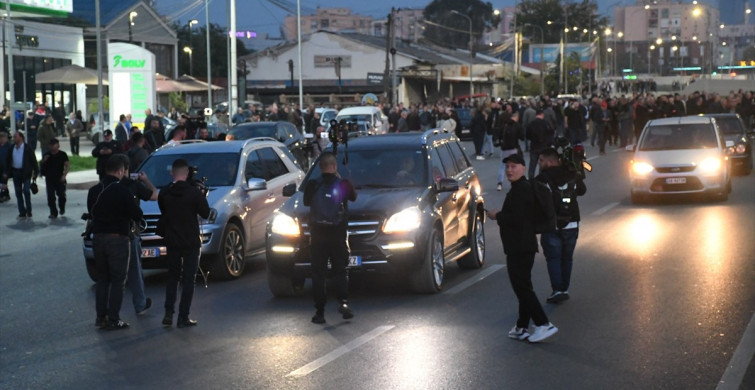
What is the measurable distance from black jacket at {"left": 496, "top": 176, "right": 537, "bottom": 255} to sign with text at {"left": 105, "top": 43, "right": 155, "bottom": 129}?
32.6 meters

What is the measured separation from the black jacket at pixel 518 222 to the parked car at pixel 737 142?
20.0 meters

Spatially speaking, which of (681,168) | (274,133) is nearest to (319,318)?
(681,168)

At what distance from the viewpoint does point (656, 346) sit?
30.9 ft

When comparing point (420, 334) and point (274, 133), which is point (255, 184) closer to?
point (420, 334)

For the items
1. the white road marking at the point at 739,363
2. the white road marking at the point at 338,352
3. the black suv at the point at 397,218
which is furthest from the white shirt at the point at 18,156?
the white road marking at the point at 739,363

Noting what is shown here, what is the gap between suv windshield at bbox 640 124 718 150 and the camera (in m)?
22.8

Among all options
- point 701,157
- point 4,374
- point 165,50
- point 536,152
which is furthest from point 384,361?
point 165,50

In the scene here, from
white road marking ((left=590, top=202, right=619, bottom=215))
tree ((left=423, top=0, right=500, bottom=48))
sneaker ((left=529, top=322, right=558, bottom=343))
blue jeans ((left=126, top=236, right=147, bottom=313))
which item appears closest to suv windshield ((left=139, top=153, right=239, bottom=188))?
blue jeans ((left=126, top=236, right=147, bottom=313))

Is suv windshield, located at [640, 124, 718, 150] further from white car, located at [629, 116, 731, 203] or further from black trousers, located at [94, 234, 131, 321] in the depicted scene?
black trousers, located at [94, 234, 131, 321]

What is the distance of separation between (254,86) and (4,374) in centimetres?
8320

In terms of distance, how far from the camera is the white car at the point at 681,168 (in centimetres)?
2181

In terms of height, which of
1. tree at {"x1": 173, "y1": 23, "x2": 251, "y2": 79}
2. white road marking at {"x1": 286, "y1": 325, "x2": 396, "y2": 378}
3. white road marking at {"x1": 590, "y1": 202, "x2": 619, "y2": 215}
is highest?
tree at {"x1": 173, "y1": 23, "x2": 251, "y2": 79}

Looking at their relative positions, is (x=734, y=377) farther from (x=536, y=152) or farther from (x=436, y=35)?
(x=436, y=35)

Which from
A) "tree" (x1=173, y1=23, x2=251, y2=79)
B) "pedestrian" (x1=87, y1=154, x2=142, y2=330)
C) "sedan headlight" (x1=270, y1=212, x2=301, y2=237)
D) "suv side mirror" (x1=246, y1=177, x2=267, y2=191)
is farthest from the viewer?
"tree" (x1=173, y1=23, x2=251, y2=79)
